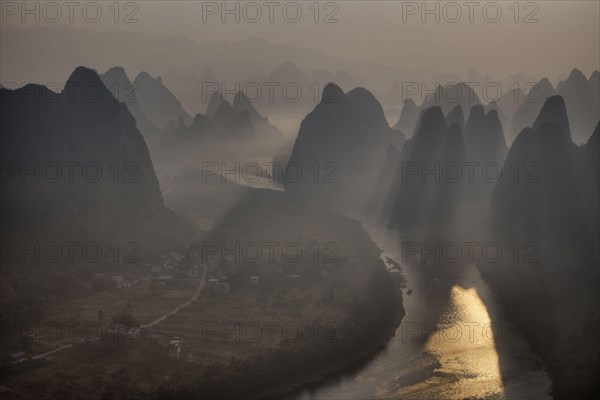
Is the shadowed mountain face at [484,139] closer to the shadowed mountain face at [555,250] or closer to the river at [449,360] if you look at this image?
the shadowed mountain face at [555,250]

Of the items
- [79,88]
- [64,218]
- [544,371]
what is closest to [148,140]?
[79,88]

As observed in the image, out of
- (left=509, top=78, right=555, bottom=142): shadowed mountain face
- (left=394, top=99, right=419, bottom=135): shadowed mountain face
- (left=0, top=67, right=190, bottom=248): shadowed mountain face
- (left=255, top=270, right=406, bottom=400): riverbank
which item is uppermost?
(left=394, top=99, right=419, bottom=135): shadowed mountain face

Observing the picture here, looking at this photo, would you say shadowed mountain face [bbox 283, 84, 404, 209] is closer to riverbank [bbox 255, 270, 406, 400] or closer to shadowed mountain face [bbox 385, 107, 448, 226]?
shadowed mountain face [bbox 385, 107, 448, 226]

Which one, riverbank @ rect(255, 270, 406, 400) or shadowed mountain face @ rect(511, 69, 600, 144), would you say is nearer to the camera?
riverbank @ rect(255, 270, 406, 400)

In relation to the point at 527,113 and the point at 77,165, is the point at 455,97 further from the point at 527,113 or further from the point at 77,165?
the point at 77,165

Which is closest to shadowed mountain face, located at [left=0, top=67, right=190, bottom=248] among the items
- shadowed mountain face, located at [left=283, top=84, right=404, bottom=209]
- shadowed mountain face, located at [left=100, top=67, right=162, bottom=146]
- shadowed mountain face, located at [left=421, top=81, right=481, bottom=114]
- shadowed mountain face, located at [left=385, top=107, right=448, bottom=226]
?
shadowed mountain face, located at [left=385, top=107, right=448, bottom=226]

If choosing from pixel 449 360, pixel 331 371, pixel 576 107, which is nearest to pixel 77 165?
pixel 331 371

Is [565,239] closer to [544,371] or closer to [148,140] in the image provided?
[544,371]

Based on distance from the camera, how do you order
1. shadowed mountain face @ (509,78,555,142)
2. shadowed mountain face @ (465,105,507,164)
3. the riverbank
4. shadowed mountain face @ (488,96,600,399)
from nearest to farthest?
the riverbank, shadowed mountain face @ (488,96,600,399), shadowed mountain face @ (465,105,507,164), shadowed mountain face @ (509,78,555,142)
